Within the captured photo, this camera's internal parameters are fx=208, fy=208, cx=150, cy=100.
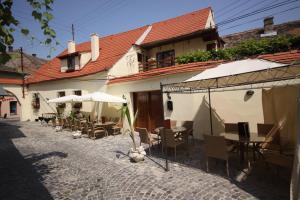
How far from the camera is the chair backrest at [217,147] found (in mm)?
5730

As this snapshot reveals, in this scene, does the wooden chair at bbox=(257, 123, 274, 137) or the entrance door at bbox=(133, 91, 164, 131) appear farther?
the entrance door at bbox=(133, 91, 164, 131)

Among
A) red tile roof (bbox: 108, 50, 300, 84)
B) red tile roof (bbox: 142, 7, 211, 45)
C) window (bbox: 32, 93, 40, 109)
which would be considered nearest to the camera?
red tile roof (bbox: 108, 50, 300, 84)

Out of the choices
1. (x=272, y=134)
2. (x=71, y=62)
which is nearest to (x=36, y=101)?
(x=71, y=62)

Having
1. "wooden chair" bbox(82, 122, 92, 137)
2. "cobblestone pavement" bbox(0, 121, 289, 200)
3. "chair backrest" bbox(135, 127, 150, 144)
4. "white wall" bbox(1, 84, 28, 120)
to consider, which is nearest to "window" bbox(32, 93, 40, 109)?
"white wall" bbox(1, 84, 28, 120)

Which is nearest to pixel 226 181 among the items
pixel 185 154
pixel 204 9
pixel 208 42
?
pixel 185 154

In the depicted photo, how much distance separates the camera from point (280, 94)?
728 centimetres

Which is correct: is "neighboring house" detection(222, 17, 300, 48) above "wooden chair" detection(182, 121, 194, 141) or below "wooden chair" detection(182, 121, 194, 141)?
above

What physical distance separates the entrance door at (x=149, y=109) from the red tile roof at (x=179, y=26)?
5.41 metres

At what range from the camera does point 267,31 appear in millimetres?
19016

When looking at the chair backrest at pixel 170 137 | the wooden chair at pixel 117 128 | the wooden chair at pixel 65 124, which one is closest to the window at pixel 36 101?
the wooden chair at pixel 65 124

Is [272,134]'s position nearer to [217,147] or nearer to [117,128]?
[217,147]

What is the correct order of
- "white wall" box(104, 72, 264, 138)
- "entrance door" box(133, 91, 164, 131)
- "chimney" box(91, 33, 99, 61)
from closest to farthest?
"white wall" box(104, 72, 264, 138) → "entrance door" box(133, 91, 164, 131) → "chimney" box(91, 33, 99, 61)

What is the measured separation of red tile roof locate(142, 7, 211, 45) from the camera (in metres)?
15.6

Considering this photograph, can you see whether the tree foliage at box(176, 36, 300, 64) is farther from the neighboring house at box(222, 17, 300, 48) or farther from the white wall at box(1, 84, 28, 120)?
the white wall at box(1, 84, 28, 120)
